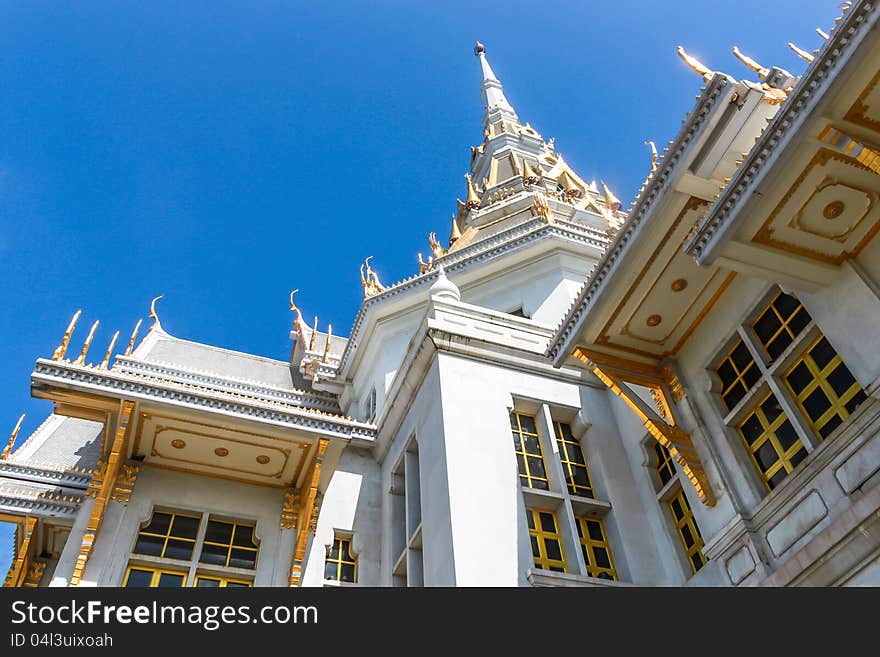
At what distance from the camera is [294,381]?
24.1 m

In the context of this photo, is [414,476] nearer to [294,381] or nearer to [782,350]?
[782,350]

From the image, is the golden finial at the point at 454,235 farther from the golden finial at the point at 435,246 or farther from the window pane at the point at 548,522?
the window pane at the point at 548,522

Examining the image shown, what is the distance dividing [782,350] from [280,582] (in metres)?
10.0

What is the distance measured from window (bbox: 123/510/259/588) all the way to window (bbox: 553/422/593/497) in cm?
654

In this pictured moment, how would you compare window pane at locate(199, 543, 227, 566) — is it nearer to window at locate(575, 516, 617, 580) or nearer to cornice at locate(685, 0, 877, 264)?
window at locate(575, 516, 617, 580)

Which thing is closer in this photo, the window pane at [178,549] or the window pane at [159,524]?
the window pane at [178,549]

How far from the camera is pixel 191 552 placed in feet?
47.3

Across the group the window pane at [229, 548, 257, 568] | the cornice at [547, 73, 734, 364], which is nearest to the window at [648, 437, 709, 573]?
the cornice at [547, 73, 734, 364]

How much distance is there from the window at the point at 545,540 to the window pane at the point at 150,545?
7.38 metres

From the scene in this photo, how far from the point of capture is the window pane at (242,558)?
1450 centimetres

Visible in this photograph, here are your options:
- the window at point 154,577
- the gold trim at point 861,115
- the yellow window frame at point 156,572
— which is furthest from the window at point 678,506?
the window at point 154,577

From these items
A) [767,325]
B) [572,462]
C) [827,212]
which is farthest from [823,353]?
[572,462]
